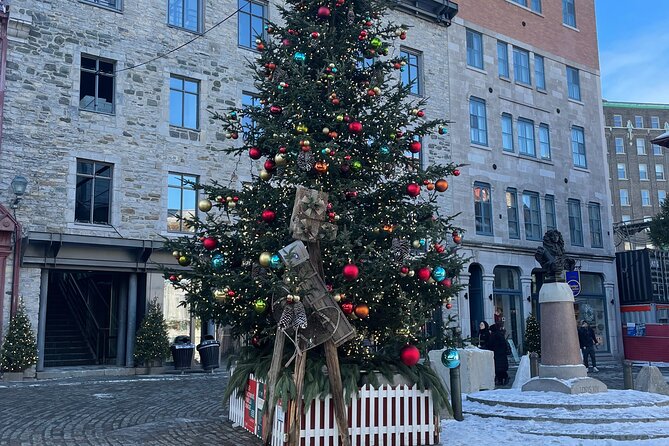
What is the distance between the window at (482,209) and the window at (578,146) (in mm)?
6223

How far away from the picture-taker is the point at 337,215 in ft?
25.9

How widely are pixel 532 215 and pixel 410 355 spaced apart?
2189 cm

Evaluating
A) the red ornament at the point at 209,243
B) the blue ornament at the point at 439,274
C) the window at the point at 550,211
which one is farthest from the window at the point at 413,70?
the blue ornament at the point at 439,274

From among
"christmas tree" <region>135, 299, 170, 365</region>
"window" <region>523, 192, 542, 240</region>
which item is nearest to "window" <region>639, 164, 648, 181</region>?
"window" <region>523, 192, 542, 240</region>

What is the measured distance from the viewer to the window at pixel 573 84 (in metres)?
31.0

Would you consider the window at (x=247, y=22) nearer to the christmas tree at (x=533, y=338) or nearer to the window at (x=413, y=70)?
the window at (x=413, y=70)

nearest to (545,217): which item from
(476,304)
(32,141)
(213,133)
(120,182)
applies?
(476,304)

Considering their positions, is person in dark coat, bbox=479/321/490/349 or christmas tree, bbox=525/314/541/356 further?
christmas tree, bbox=525/314/541/356

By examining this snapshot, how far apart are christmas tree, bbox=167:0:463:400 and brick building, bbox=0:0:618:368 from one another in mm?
6728

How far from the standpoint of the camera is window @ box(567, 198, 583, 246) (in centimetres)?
2938

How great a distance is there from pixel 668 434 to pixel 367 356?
12.5 feet

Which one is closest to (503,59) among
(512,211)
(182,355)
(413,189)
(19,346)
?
(512,211)

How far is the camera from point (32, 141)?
17.1 meters

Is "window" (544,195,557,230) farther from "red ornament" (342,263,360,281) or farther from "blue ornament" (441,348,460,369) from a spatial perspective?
"red ornament" (342,263,360,281)
